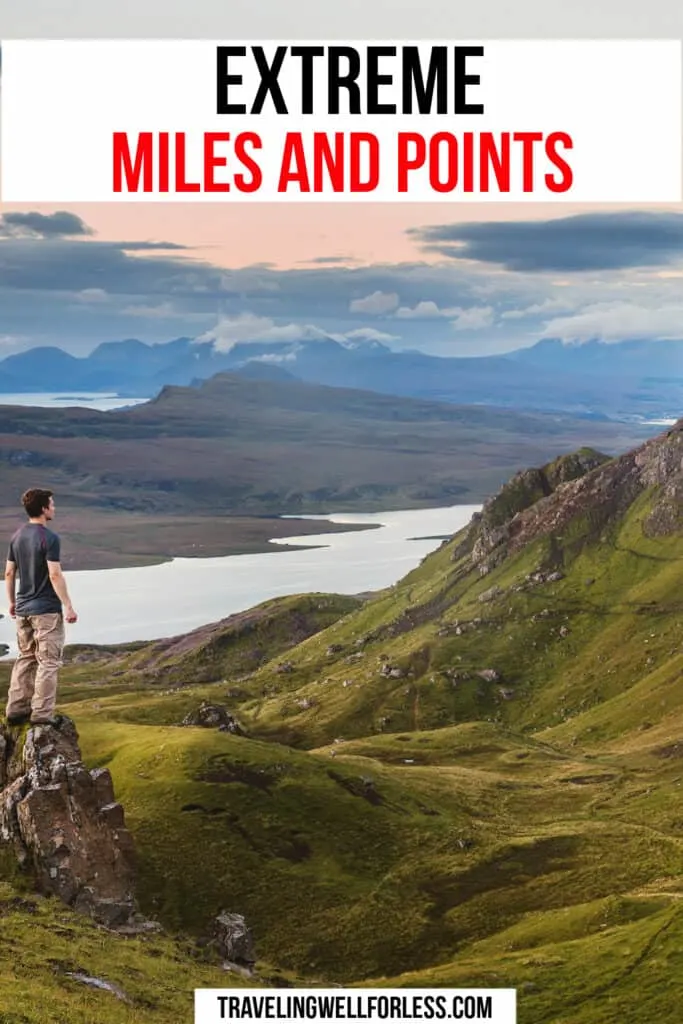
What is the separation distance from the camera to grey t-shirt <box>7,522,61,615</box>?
37.7m

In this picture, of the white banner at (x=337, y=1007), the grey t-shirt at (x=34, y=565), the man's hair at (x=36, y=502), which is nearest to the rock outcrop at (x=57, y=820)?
the grey t-shirt at (x=34, y=565)

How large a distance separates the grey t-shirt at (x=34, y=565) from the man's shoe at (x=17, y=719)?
11.6 meters

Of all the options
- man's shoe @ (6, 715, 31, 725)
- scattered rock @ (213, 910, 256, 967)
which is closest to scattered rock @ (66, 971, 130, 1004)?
man's shoe @ (6, 715, 31, 725)

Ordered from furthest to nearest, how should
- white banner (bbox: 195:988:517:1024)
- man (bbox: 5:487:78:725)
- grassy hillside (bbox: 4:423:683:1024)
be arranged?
grassy hillside (bbox: 4:423:683:1024) → man (bbox: 5:487:78:725) → white banner (bbox: 195:988:517:1024)

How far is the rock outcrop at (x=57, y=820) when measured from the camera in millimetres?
51969

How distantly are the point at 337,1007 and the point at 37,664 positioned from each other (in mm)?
17349

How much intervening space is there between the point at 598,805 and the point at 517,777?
1496 centimetres

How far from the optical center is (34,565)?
38.5 meters

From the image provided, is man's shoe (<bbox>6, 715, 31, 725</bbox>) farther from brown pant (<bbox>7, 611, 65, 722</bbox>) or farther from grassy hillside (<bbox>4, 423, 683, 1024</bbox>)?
grassy hillside (<bbox>4, 423, 683, 1024</bbox>)

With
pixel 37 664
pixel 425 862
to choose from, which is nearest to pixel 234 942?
pixel 37 664

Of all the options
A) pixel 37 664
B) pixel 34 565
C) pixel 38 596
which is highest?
pixel 34 565

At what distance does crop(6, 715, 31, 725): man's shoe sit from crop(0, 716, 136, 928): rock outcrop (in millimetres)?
601

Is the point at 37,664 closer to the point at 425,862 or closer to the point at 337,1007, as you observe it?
the point at 337,1007

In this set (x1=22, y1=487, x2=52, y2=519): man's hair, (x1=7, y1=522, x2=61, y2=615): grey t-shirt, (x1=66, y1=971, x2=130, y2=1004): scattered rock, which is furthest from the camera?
(x1=66, y1=971, x2=130, y2=1004): scattered rock
